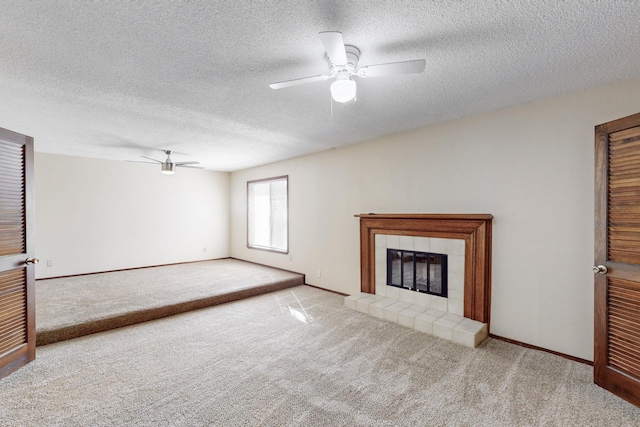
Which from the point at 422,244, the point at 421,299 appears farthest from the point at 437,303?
the point at 422,244

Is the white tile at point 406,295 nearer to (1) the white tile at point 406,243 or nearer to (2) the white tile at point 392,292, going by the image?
(2) the white tile at point 392,292

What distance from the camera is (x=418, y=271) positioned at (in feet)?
12.7

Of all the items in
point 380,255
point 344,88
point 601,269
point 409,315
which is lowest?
point 409,315

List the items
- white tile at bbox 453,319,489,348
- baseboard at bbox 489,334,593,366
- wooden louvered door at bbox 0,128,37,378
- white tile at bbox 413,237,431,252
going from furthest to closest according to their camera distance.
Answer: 1. white tile at bbox 413,237,431,252
2. white tile at bbox 453,319,489,348
3. baseboard at bbox 489,334,593,366
4. wooden louvered door at bbox 0,128,37,378

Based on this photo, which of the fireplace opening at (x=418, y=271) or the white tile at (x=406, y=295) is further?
the white tile at (x=406, y=295)

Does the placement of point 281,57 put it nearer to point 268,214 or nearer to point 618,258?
point 618,258

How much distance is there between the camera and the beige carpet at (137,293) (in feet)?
11.0

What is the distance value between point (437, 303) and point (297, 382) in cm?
211

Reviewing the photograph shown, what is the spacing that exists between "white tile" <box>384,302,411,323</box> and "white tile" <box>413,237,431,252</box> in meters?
0.78

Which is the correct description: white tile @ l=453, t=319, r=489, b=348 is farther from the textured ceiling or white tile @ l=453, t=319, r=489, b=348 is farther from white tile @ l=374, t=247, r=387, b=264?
the textured ceiling

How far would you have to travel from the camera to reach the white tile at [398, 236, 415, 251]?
12.8 feet

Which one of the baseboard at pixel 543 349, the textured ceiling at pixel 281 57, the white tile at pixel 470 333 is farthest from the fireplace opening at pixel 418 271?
the textured ceiling at pixel 281 57

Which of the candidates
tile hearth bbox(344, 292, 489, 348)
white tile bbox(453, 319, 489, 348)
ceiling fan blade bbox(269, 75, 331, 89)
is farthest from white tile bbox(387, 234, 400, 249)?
ceiling fan blade bbox(269, 75, 331, 89)

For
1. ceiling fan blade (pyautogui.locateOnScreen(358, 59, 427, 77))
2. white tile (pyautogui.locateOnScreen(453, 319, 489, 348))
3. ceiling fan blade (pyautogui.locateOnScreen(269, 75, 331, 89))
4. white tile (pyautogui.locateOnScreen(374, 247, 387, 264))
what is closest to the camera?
ceiling fan blade (pyautogui.locateOnScreen(358, 59, 427, 77))
